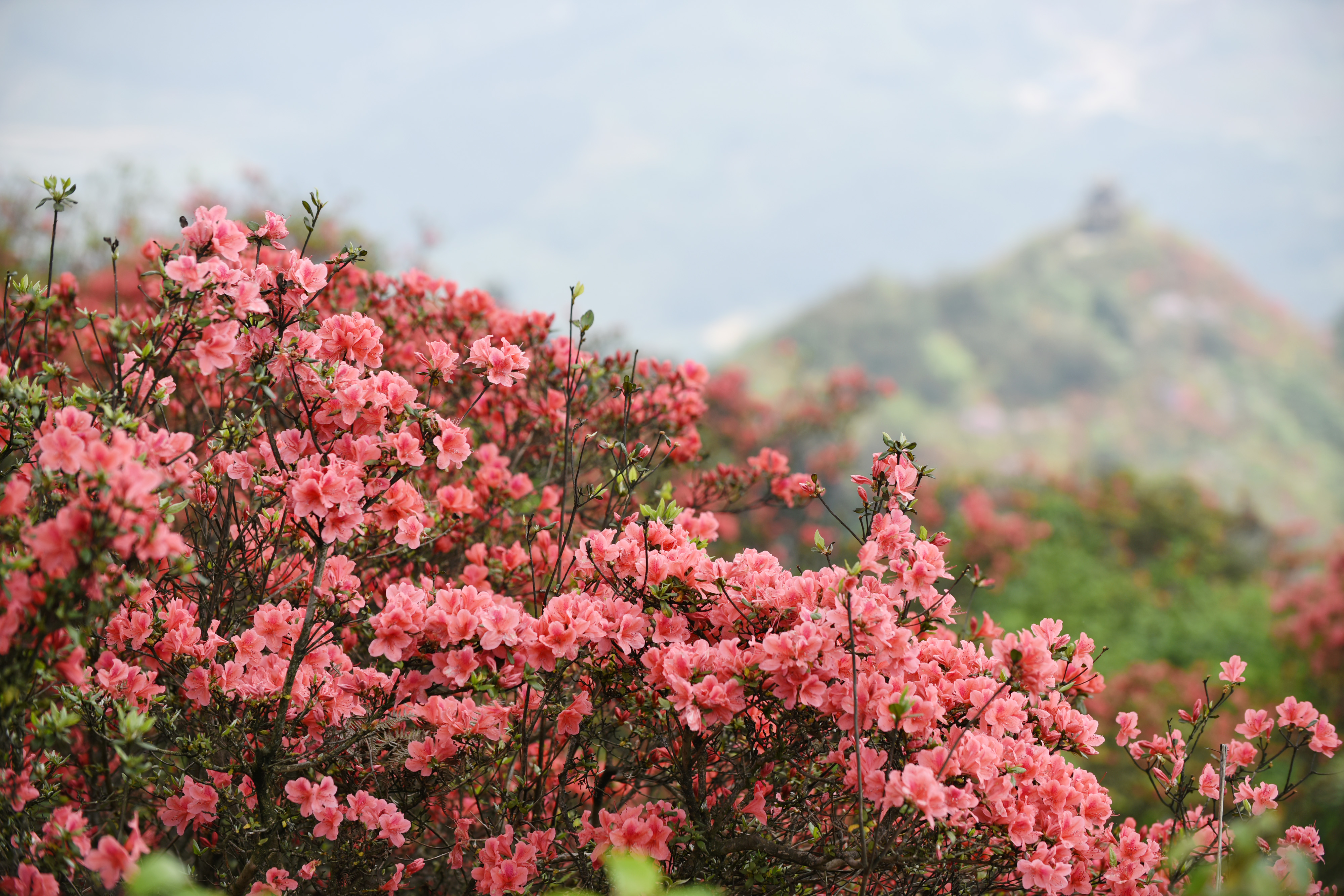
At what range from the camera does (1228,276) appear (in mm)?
24812

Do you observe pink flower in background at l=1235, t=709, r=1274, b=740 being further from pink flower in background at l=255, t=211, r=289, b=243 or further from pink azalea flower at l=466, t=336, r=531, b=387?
pink flower in background at l=255, t=211, r=289, b=243

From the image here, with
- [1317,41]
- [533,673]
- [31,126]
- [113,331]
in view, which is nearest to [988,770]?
[533,673]

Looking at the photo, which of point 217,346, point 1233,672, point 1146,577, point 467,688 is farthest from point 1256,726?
point 1146,577

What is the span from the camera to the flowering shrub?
1852 mm

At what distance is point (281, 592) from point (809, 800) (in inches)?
67.1

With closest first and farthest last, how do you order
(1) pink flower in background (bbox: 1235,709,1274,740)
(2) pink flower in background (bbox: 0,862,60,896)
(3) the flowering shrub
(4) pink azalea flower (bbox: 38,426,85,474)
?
(4) pink azalea flower (bbox: 38,426,85,474)
(2) pink flower in background (bbox: 0,862,60,896)
(3) the flowering shrub
(1) pink flower in background (bbox: 1235,709,1274,740)

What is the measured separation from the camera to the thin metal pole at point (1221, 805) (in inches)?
76.2

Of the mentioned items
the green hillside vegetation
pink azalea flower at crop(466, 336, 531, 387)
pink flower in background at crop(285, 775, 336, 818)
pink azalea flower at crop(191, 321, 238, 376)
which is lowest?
pink flower in background at crop(285, 775, 336, 818)

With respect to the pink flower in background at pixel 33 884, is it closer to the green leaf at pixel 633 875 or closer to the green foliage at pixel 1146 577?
the green leaf at pixel 633 875

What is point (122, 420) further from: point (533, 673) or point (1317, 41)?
point (1317, 41)

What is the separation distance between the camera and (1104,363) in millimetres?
22859

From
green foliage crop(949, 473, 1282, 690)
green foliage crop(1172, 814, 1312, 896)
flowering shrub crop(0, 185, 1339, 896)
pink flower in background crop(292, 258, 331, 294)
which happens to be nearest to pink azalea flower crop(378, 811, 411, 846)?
flowering shrub crop(0, 185, 1339, 896)

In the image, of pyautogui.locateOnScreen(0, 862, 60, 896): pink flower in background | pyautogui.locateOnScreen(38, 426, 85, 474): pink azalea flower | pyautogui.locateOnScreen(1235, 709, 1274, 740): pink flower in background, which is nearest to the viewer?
pyautogui.locateOnScreen(38, 426, 85, 474): pink azalea flower

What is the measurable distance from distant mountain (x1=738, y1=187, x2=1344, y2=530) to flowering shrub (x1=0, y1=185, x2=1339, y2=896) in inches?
636
